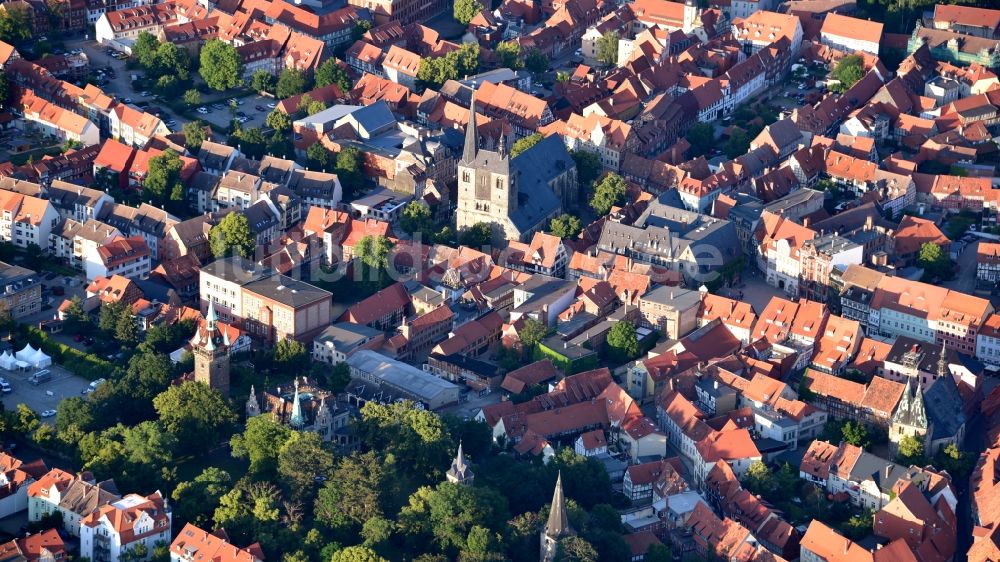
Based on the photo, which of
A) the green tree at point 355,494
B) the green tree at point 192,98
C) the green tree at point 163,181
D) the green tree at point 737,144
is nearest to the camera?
the green tree at point 355,494

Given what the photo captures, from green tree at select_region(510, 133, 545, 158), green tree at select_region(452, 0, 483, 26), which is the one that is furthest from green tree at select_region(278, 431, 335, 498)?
green tree at select_region(452, 0, 483, 26)

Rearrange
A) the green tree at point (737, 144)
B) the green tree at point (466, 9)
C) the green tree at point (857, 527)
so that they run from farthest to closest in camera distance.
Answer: the green tree at point (466, 9) → the green tree at point (737, 144) → the green tree at point (857, 527)

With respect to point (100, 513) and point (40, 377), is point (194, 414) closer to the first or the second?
point (100, 513)

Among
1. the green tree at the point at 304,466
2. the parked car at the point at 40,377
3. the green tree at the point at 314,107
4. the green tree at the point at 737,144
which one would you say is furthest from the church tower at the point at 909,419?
the green tree at the point at 314,107

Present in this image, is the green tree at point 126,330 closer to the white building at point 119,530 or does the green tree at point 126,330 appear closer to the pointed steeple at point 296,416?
the pointed steeple at point 296,416

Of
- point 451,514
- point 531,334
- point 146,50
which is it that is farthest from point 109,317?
point 146,50

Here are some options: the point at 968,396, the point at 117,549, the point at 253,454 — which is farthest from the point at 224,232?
the point at 968,396
